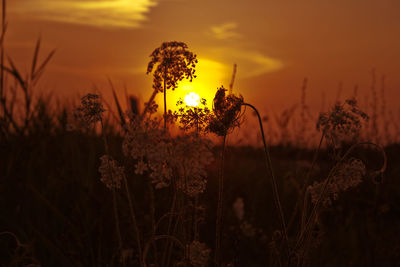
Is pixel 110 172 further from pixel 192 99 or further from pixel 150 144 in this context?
pixel 192 99

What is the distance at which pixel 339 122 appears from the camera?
1.59 m

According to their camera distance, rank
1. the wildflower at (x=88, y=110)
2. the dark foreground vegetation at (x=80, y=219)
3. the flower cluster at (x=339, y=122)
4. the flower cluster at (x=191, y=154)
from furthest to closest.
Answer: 1. the dark foreground vegetation at (x=80, y=219)
2. the wildflower at (x=88, y=110)
3. the flower cluster at (x=339, y=122)
4. the flower cluster at (x=191, y=154)

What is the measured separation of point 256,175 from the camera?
6.44 meters

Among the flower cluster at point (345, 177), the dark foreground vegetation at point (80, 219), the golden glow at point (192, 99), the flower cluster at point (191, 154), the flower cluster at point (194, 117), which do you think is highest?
the golden glow at point (192, 99)

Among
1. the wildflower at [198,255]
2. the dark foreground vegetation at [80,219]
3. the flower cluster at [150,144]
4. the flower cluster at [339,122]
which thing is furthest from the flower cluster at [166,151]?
the dark foreground vegetation at [80,219]

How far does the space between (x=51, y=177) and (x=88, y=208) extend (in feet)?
1.81

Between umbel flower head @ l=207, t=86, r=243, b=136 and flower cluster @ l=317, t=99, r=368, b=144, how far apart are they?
0.30 meters

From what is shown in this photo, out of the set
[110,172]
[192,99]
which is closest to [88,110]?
[110,172]

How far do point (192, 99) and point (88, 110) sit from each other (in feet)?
1.30

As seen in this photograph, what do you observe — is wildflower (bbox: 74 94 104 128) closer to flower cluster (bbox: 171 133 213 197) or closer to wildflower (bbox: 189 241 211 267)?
flower cluster (bbox: 171 133 213 197)

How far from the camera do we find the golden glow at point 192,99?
1699 millimetres

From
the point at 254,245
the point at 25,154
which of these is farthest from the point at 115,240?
the point at 254,245

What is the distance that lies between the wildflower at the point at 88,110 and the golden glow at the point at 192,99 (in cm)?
32

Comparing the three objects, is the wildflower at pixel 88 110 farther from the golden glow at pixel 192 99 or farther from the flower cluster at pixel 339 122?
the flower cluster at pixel 339 122
